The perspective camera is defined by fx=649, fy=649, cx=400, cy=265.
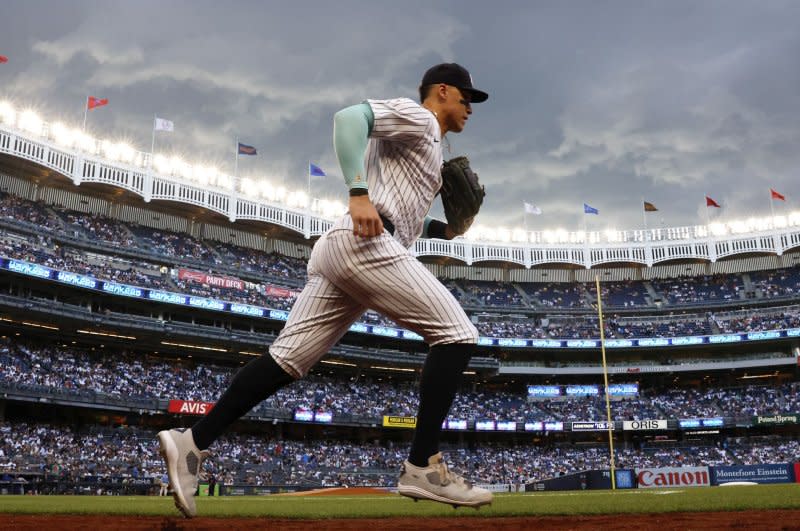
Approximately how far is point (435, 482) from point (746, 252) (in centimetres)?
6034

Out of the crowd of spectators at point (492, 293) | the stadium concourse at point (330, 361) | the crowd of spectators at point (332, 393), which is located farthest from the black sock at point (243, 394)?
the crowd of spectators at point (492, 293)

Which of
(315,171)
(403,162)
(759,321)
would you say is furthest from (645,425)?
(403,162)

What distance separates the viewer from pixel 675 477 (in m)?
32.7

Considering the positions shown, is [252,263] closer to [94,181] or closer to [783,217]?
[94,181]

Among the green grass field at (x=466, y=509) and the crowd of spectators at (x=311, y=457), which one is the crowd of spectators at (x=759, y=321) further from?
the green grass field at (x=466, y=509)

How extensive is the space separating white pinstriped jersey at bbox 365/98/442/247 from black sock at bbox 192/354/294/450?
41.3 inches

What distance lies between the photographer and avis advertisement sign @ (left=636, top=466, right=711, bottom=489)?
106 ft

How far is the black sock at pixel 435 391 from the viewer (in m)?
3.55

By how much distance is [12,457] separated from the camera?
2895cm

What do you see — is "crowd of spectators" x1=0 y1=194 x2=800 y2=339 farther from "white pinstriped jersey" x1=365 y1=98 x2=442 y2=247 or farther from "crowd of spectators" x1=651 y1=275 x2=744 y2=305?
"white pinstriped jersey" x1=365 y1=98 x2=442 y2=247

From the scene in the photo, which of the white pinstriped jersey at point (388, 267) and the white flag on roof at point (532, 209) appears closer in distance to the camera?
the white pinstriped jersey at point (388, 267)

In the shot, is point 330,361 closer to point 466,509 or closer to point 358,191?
point 466,509

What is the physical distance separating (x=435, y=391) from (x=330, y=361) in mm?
43663

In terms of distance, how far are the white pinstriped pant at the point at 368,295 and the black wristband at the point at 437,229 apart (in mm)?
874
